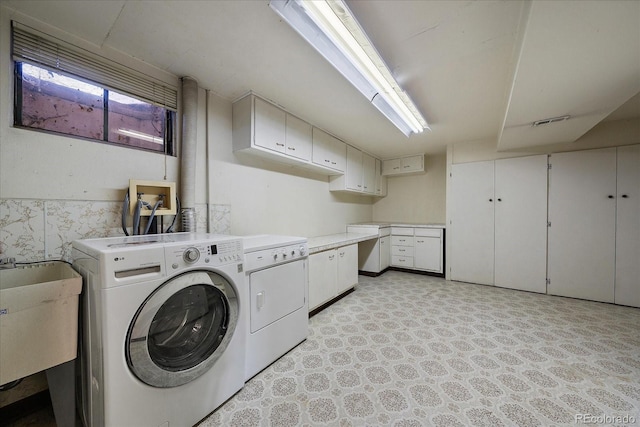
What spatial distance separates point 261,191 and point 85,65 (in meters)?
1.58

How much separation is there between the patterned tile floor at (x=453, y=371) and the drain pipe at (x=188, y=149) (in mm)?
1394

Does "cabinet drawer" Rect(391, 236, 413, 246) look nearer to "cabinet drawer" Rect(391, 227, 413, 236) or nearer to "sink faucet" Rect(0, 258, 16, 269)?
"cabinet drawer" Rect(391, 227, 413, 236)

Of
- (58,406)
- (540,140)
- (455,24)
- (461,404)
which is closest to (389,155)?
(540,140)

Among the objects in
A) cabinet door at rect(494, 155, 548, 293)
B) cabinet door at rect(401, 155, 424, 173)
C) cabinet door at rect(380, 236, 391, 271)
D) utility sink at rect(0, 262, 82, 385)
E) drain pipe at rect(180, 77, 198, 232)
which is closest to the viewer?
utility sink at rect(0, 262, 82, 385)

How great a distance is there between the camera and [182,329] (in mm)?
1264

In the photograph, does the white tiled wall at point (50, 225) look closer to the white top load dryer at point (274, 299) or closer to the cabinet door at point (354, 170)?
the white top load dryer at point (274, 299)

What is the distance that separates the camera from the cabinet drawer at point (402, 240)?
4.23 metres

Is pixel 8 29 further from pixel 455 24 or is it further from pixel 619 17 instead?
pixel 619 17

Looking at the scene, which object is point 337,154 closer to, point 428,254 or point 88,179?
point 428,254

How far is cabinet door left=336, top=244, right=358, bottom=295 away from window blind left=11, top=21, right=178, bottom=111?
2354mm

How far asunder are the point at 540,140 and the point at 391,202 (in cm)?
262

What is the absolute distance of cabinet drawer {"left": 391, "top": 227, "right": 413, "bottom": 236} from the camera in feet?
13.8

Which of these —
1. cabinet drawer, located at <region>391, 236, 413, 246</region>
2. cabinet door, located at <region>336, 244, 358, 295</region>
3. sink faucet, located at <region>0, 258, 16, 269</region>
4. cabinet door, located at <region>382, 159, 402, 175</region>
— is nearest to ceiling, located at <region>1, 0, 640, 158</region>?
sink faucet, located at <region>0, 258, 16, 269</region>

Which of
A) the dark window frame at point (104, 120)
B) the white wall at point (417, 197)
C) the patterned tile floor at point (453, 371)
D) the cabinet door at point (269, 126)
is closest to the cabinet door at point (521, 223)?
the patterned tile floor at point (453, 371)
